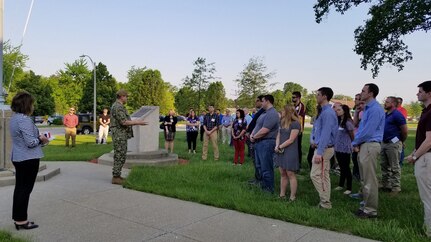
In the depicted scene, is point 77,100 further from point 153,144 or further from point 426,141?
point 426,141

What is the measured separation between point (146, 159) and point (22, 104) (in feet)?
18.8

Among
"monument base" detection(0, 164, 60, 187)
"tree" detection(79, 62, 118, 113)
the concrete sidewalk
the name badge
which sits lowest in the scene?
the concrete sidewalk

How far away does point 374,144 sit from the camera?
4883mm

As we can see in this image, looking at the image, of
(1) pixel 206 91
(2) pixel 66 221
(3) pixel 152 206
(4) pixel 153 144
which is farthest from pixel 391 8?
(1) pixel 206 91

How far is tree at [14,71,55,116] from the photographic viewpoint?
5347 centimetres

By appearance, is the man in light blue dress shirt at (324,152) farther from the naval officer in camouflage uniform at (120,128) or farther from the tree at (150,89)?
the tree at (150,89)

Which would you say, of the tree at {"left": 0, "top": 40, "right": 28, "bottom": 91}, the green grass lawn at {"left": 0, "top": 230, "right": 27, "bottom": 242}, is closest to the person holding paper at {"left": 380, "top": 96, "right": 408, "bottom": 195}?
the green grass lawn at {"left": 0, "top": 230, "right": 27, "bottom": 242}

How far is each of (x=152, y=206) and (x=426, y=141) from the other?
3907 millimetres

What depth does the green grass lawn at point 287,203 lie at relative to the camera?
4367 millimetres

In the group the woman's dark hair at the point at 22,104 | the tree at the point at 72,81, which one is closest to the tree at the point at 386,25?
the woman's dark hair at the point at 22,104

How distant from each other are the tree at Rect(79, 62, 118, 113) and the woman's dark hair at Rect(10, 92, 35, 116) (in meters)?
45.5

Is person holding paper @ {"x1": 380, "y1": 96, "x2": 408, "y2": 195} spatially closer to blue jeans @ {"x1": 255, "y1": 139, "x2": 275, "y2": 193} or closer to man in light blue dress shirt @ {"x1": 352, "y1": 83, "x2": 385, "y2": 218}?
man in light blue dress shirt @ {"x1": 352, "y1": 83, "x2": 385, "y2": 218}

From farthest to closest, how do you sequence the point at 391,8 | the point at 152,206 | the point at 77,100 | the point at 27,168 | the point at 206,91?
the point at 77,100
the point at 206,91
the point at 391,8
the point at 152,206
the point at 27,168

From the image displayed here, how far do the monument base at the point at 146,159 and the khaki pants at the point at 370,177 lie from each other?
606cm
